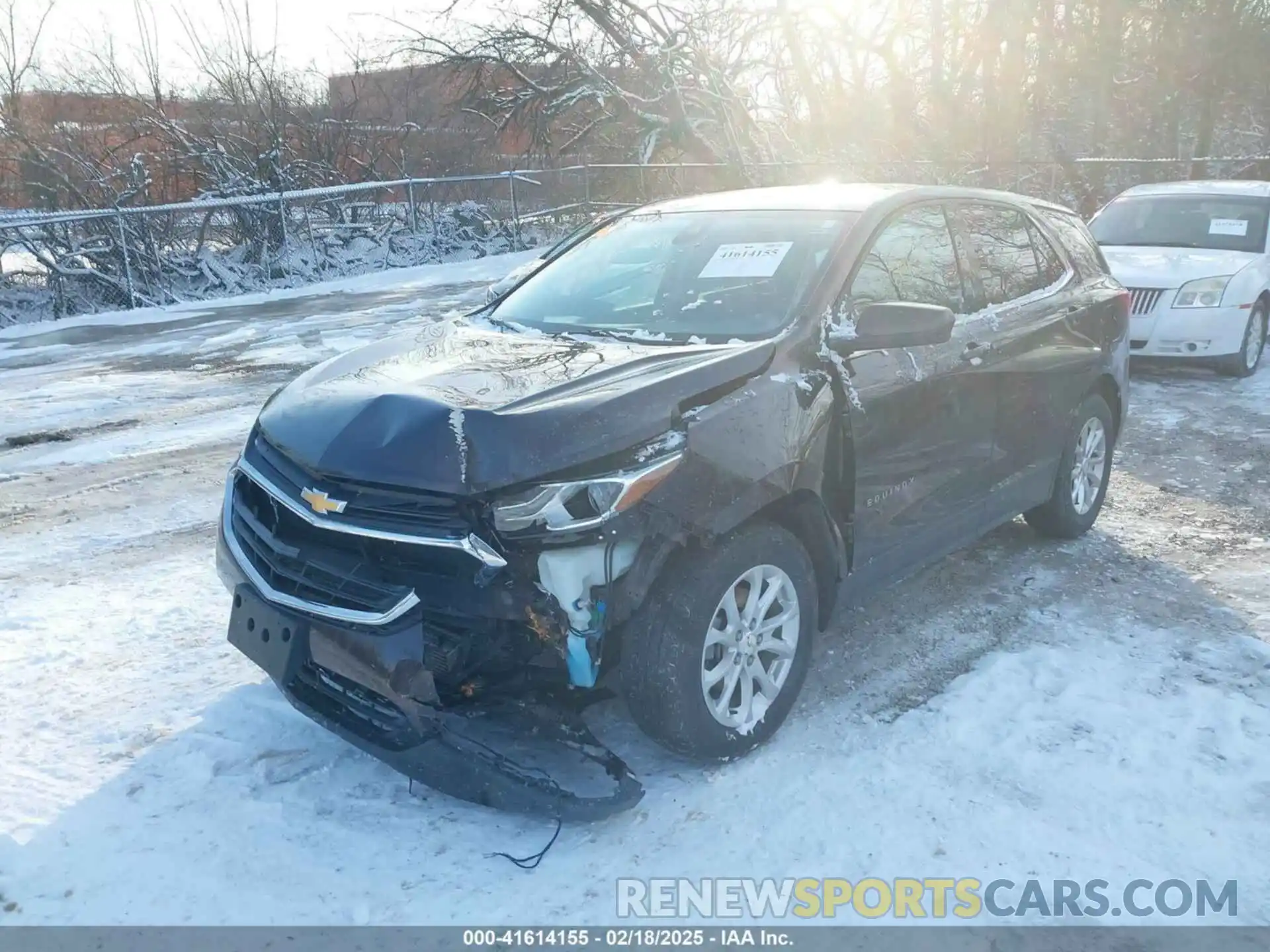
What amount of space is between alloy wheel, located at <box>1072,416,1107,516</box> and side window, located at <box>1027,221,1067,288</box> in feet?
2.54

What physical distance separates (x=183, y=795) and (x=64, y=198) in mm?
15526

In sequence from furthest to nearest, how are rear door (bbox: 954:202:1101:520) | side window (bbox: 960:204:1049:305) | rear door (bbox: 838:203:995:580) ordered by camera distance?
1. side window (bbox: 960:204:1049:305)
2. rear door (bbox: 954:202:1101:520)
3. rear door (bbox: 838:203:995:580)

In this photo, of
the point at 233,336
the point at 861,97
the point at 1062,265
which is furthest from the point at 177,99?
the point at 1062,265

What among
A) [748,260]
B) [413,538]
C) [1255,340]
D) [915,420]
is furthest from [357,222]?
[413,538]

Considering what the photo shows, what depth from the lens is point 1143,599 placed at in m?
4.69

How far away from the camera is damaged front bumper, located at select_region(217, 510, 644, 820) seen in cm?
283

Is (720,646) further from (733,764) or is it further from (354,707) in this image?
(354,707)

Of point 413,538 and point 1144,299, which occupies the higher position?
point 413,538

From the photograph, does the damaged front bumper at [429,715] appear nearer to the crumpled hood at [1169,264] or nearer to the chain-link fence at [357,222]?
the crumpled hood at [1169,264]

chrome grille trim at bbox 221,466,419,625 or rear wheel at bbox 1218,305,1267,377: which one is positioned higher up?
chrome grille trim at bbox 221,466,419,625

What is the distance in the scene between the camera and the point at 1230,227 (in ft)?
32.9

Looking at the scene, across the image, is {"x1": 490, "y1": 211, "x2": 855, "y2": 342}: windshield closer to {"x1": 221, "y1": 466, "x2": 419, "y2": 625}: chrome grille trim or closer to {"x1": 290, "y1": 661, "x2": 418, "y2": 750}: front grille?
{"x1": 221, "y1": 466, "x2": 419, "y2": 625}: chrome grille trim

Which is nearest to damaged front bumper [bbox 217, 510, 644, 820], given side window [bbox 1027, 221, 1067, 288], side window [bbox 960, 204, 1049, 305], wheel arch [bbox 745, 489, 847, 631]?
wheel arch [bbox 745, 489, 847, 631]

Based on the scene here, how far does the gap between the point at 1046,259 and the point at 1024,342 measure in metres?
0.77
